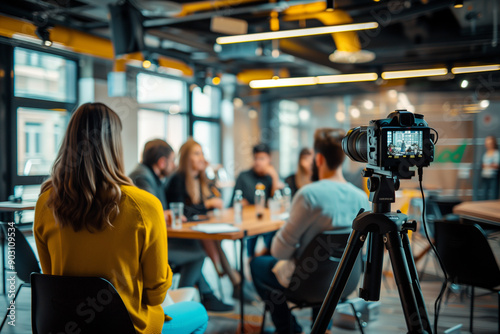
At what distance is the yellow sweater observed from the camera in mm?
1523

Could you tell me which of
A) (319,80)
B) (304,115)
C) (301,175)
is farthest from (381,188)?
(304,115)

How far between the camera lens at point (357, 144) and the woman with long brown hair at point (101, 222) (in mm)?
708

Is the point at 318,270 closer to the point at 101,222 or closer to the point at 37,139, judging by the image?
the point at 101,222

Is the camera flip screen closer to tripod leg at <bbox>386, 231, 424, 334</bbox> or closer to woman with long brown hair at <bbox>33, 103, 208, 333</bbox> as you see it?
tripod leg at <bbox>386, 231, 424, 334</bbox>

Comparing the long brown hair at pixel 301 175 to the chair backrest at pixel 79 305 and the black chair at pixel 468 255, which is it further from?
the chair backrest at pixel 79 305

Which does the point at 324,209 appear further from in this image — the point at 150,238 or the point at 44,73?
the point at 44,73

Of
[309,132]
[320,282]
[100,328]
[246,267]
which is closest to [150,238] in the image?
[100,328]

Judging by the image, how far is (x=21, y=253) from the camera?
1.98 metres

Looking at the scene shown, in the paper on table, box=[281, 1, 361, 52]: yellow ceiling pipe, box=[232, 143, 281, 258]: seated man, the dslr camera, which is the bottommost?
the paper on table

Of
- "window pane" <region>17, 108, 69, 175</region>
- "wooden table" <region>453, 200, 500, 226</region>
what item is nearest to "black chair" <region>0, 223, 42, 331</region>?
"window pane" <region>17, 108, 69, 175</region>

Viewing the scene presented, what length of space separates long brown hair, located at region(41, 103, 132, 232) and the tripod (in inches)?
31.0

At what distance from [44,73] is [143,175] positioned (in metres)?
1.12

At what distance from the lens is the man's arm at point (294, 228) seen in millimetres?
2338

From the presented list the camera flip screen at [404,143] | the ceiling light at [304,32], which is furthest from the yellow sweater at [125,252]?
the ceiling light at [304,32]
